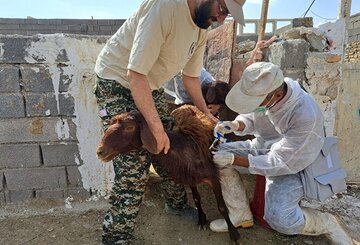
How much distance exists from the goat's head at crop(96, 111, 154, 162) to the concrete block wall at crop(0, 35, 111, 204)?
1006mm

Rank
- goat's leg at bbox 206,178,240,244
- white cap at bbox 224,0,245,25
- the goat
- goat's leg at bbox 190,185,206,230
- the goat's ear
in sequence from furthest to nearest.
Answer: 1. goat's leg at bbox 190,185,206,230
2. goat's leg at bbox 206,178,240,244
3. the goat
4. the goat's ear
5. white cap at bbox 224,0,245,25

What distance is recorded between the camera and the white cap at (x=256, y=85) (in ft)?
7.99

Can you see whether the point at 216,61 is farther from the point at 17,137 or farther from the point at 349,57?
the point at 349,57

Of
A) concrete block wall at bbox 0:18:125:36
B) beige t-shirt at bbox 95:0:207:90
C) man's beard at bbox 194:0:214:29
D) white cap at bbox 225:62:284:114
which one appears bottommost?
white cap at bbox 225:62:284:114

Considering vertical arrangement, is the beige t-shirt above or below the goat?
above

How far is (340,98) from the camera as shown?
12.0 ft

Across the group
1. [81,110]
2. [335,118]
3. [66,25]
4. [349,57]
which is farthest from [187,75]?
[66,25]

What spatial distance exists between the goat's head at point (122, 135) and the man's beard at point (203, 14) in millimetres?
853

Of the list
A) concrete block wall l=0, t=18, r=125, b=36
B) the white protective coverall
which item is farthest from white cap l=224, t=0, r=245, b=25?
concrete block wall l=0, t=18, r=125, b=36

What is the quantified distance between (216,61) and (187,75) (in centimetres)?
129

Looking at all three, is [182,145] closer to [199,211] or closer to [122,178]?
[122,178]

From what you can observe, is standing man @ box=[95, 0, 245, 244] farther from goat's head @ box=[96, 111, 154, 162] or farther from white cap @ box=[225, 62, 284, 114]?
white cap @ box=[225, 62, 284, 114]

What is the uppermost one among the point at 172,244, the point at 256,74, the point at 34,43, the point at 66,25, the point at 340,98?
the point at 66,25

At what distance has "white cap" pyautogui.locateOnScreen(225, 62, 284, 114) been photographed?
7.99 feet
